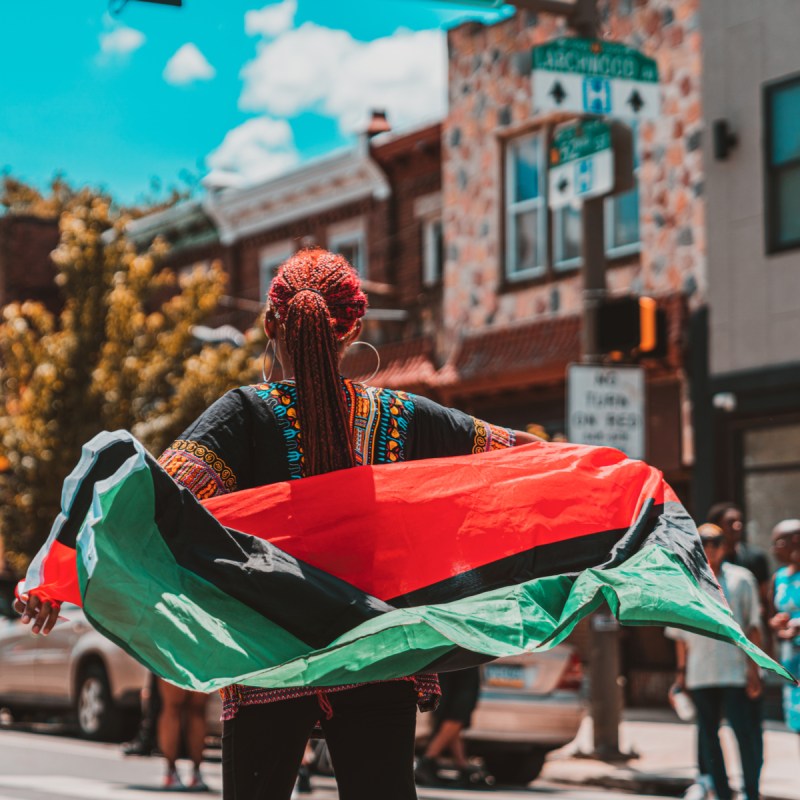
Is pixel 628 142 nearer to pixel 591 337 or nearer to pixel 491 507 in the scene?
pixel 591 337

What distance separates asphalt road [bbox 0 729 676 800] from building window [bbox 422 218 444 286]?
34.3ft

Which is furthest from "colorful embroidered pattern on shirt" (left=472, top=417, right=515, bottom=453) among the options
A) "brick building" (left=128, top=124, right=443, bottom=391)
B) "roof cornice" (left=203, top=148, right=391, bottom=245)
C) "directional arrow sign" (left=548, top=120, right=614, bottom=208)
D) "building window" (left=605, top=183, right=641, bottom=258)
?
"roof cornice" (left=203, top=148, right=391, bottom=245)

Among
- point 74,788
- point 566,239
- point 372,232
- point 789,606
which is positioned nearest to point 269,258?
point 372,232

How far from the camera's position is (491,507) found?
3639 mm

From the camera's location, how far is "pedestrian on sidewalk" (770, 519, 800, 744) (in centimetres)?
929

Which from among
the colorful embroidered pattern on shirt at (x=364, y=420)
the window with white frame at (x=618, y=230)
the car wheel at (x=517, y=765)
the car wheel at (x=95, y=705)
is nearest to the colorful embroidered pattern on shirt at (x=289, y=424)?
the colorful embroidered pattern on shirt at (x=364, y=420)

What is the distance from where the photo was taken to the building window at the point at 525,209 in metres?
20.8

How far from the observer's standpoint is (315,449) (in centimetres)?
359

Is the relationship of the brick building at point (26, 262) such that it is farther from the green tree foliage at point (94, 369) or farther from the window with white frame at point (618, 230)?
the window with white frame at point (618, 230)

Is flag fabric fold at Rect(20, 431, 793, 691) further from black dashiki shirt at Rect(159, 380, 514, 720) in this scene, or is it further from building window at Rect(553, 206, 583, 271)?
building window at Rect(553, 206, 583, 271)

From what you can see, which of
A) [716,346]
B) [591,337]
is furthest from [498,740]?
[716,346]

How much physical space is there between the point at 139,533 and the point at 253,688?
42 cm

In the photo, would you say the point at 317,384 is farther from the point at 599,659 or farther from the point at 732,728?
the point at 599,659

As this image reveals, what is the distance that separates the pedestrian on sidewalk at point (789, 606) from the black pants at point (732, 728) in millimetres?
259
